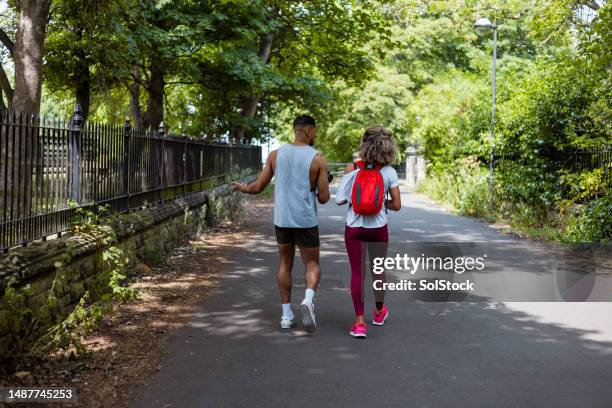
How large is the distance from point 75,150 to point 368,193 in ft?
11.5

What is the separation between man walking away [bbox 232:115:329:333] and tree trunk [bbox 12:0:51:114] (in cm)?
588

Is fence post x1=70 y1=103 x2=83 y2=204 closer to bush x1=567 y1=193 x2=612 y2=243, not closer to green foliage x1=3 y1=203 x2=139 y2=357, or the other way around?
green foliage x1=3 y1=203 x2=139 y2=357

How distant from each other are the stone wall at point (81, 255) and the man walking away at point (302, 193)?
1.73 meters

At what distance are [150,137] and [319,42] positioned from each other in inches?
392

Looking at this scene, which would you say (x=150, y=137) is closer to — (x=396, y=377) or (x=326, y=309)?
(x=326, y=309)

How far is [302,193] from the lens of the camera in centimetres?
628

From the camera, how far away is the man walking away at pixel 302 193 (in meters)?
6.28

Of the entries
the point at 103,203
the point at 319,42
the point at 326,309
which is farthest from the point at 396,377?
the point at 319,42

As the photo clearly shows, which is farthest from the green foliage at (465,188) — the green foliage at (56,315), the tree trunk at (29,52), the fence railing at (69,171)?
Result: the green foliage at (56,315)

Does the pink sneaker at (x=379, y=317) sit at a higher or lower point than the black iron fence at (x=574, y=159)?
lower

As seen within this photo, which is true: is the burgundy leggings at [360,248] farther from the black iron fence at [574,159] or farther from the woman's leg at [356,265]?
the black iron fence at [574,159]

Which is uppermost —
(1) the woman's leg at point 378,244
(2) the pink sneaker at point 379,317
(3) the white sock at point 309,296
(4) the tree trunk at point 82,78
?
(4) the tree trunk at point 82,78

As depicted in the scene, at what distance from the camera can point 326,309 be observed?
748 centimetres
